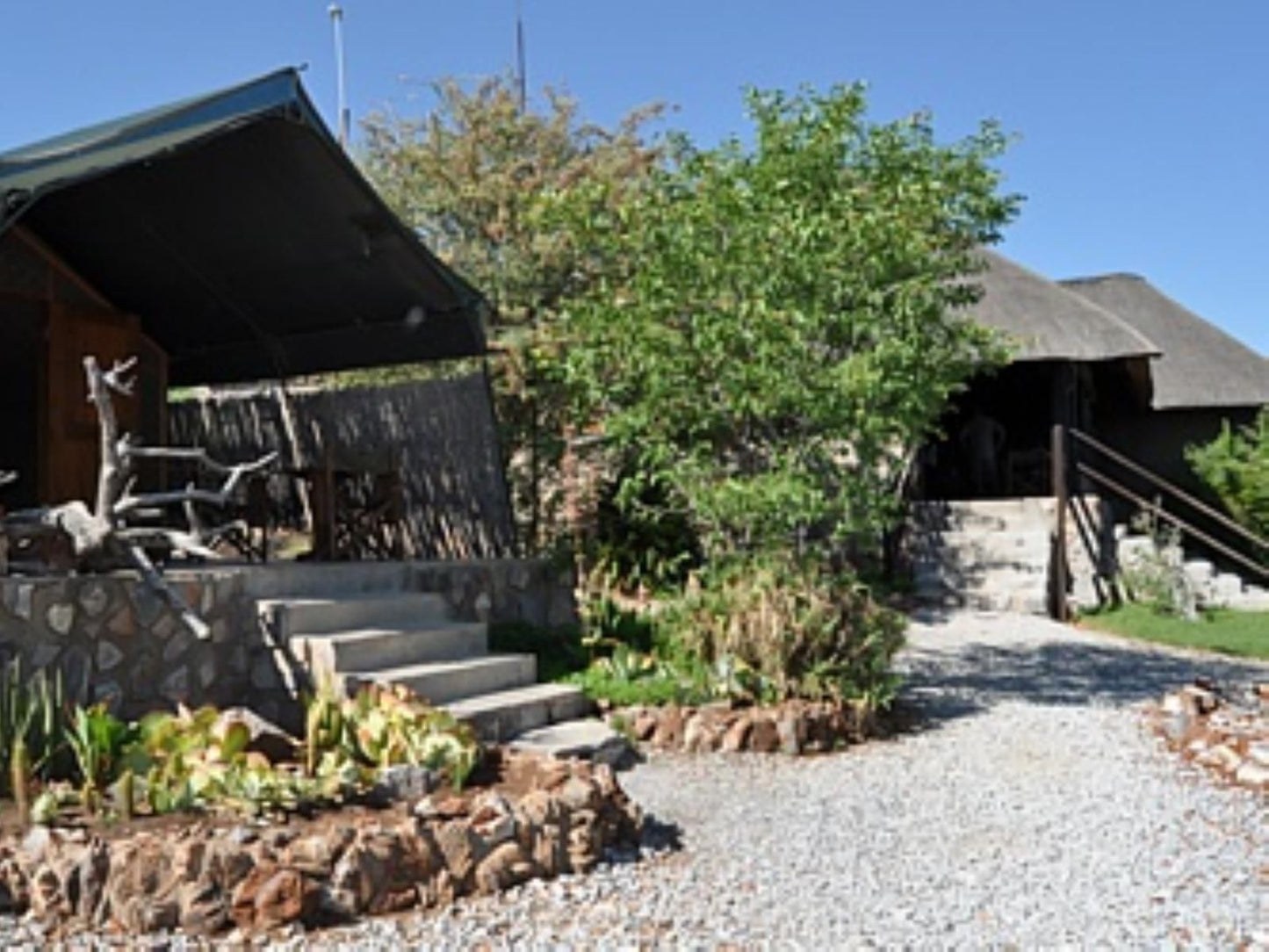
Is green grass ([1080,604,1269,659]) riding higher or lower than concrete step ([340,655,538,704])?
lower

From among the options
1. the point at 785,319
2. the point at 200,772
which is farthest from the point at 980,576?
the point at 200,772

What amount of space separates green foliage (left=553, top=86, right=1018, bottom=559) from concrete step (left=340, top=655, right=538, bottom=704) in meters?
1.56

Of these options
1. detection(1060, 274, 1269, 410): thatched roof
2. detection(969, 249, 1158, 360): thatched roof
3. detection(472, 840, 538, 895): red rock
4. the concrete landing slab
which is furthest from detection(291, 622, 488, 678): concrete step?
detection(1060, 274, 1269, 410): thatched roof

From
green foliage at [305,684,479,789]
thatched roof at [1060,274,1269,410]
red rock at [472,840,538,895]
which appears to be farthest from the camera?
thatched roof at [1060,274,1269,410]

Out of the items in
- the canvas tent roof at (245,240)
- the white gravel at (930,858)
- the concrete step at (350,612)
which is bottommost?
the white gravel at (930,858)

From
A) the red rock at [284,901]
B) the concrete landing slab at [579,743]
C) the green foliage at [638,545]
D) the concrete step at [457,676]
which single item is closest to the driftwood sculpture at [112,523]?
the concrete step at [457,676]

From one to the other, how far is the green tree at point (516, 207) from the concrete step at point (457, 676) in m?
3.57

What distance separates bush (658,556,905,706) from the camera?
724cm

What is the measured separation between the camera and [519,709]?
6.65 m

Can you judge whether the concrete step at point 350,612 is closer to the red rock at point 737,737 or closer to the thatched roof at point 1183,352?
the red rock at point 737,737

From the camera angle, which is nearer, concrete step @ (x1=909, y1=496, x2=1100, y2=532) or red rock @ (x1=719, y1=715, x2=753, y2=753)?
red rock @ (x1=719, y1=715, x2=753, y2=753)

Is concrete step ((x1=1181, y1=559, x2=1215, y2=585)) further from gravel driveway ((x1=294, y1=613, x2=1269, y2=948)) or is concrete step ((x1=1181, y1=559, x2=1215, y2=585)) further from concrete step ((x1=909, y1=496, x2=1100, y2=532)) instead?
gravel driveway ((x1=294, y1=613, x2=1269, y2=948))

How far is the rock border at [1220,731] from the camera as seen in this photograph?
6395 millimetres

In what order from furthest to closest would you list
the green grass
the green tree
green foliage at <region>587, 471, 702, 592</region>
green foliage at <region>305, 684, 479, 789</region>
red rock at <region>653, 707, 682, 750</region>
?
the green tree → the green grass → green foliage at <region>587, 471, 702, 592</region> → red rock at <region>653, 707, 682, 750</region> → green foliage at <region>305, 684, 479, 789</region>
